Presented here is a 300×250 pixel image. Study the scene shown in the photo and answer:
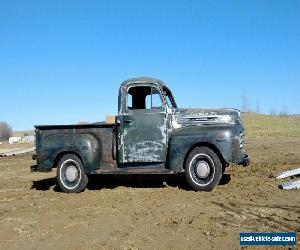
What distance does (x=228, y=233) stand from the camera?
18.9 feet

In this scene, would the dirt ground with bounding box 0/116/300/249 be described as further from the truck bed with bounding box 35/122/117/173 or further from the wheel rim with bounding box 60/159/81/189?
the truck bed with bounding box 35/122/117/173

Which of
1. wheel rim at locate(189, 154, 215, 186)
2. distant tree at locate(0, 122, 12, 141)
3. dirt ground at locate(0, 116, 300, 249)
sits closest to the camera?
dirt ground at locate(0, 116, 300, 249)

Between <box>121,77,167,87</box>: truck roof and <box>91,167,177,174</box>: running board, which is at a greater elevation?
<box>121,77,167,87</box>: truck roof

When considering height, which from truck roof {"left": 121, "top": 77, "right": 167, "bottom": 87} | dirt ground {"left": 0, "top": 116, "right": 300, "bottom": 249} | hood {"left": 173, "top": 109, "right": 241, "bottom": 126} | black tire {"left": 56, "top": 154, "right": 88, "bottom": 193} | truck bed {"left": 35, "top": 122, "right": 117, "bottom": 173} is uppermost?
truck roof {"left": 121, "top": 77, "right": 167, "bottom": 87}

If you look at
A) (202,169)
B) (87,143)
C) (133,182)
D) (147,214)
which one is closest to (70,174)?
(87,143)

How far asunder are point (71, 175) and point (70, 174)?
3 centimetres

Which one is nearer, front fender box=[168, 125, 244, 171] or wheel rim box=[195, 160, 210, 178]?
front fender box=[168, 125, 244, 171]

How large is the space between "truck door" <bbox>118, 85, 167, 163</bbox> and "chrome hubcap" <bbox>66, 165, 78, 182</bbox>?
1.12m

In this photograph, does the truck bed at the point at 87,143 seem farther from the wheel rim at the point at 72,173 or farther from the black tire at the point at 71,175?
the wheel rim at the point at 72,173

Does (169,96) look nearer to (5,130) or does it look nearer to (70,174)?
(70,174)

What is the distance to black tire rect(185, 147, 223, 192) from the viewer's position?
352 inches

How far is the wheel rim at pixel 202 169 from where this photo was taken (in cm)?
898

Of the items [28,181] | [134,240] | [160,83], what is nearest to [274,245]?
[134,240]

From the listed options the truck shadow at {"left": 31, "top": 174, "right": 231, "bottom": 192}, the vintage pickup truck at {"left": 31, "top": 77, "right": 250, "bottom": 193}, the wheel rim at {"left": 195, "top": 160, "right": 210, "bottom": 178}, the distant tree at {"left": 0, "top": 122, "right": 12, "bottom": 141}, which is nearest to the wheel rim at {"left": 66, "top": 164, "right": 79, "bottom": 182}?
the vintage pickup truck at {"left": 31, "top": 77, "right": 250, "bottom": 193}
